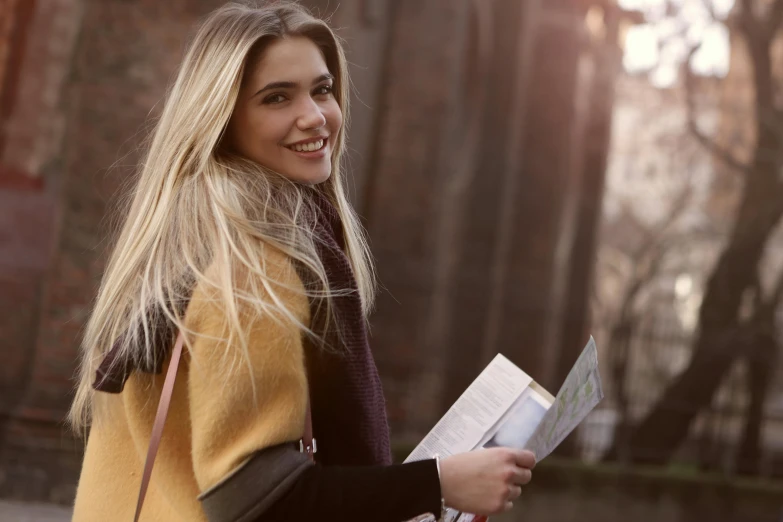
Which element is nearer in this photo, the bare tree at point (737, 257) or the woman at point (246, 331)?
the woman at point (246, 331)

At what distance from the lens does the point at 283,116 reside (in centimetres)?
Answer: 220

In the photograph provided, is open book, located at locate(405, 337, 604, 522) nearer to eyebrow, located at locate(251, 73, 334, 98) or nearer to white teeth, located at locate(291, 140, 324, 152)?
white teeth, located at locate(291, 140, 324, 152)

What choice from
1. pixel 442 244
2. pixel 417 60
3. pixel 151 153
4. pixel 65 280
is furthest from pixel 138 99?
pixel 151 153

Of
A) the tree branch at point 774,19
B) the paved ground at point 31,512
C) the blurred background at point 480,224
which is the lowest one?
the paved ground at point 31,512

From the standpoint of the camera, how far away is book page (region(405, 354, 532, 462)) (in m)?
2.23

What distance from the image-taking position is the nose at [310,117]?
2.20m

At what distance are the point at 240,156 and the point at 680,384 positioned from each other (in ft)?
30.0

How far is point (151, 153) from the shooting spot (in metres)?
2.23

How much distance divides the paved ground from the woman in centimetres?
443

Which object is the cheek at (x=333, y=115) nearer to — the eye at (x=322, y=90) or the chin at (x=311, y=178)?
the eye at (x=322, y=90)

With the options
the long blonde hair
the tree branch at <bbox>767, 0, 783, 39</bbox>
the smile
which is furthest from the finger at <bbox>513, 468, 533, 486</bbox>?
the tree branch at <bbox>767, 0, 783, 39</bbox>

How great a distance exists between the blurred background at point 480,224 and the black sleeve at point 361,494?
3953 millimetres

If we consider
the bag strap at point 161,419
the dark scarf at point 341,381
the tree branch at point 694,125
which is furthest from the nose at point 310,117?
the tree branch at point 694,125

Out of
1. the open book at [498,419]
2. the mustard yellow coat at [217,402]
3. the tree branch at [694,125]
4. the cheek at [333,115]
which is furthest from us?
the tree branch at [694,125]
